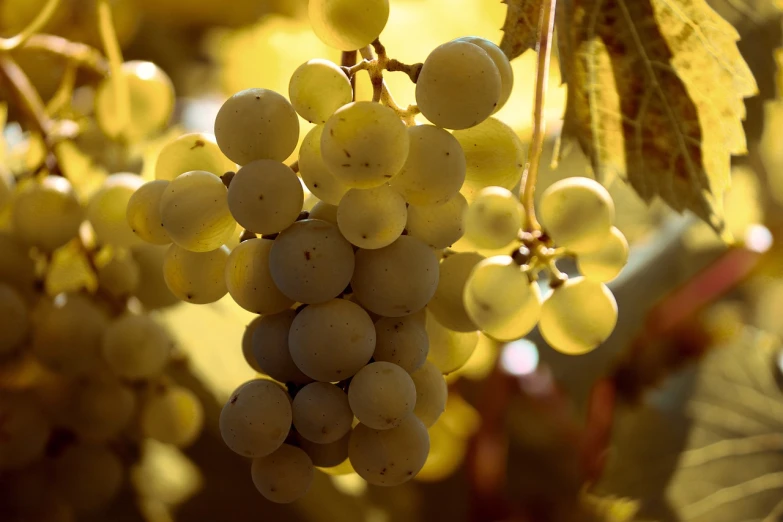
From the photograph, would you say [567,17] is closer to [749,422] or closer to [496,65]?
[496,65]

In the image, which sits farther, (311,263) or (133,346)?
(133,346)

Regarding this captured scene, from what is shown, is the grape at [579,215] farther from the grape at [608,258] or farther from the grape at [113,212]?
the grape at [113,212]

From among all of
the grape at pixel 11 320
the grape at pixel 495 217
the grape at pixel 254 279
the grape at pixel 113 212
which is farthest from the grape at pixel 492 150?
the grape at pixel 11 320

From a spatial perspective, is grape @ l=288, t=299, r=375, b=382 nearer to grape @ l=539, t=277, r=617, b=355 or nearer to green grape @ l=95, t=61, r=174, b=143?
grape @ l=539, t=277, r=617, b=355

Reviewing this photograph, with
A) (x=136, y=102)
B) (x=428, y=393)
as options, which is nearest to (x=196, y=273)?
(x=428, y=393)

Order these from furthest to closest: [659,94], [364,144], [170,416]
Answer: [170,416]
[659,94]
[364,144]

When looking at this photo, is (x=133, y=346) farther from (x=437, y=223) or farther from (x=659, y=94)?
(x=659, y=94)

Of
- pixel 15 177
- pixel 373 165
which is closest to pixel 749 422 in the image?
pixel 373 165
